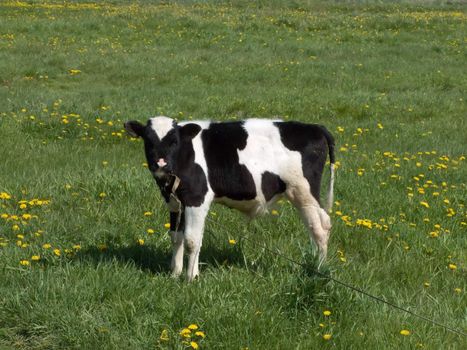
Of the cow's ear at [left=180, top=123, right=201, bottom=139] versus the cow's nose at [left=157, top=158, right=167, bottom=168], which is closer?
the cow's nose at [left=157, top=158, right=167, bottom=168]

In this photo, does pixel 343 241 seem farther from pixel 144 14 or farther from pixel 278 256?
pixel 144 14

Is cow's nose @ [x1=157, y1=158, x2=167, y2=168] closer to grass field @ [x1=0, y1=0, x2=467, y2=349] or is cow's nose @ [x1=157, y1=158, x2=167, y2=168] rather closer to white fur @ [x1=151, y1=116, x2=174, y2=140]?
white fur @ [x1=151, y1=116, x2=174, y2=140]

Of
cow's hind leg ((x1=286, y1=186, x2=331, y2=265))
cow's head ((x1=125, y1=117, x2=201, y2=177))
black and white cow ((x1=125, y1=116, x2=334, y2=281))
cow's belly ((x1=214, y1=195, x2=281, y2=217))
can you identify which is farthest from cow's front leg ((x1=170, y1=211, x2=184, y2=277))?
cow's hind leg ((x1=286, y1=186, x2=331, y2=265))

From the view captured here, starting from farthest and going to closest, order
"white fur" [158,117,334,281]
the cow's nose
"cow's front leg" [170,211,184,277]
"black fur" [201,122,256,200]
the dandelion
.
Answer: the dandelion < "cow's front leg" [170,211,184,277] < "black fur" [201,122,256,200] < "white fur" [158,117,334,281] < the cow's nose

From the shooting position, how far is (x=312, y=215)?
5.96 metres

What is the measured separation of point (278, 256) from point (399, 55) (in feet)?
57.4

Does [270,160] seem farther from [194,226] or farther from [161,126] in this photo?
[161,126]

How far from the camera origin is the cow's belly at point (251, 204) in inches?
231

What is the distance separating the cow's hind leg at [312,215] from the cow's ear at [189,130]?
104cm

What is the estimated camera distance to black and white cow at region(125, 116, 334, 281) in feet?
18.2

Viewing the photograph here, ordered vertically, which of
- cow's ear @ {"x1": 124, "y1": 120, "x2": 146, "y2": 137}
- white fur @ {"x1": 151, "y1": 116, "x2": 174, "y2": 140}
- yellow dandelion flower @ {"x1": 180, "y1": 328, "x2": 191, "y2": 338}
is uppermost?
white fur @ {"x1": 151, "y1": 116, "x2": 174, "y2": 140}

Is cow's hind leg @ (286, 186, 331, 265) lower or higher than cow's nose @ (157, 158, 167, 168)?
lower

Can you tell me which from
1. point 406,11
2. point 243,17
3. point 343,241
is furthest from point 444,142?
point 406,11

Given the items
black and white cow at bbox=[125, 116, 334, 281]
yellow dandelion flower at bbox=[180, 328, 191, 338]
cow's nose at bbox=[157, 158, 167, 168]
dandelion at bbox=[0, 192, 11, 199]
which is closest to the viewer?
yellow dandelion flower at bbox=[180, 328, 191, 338]
